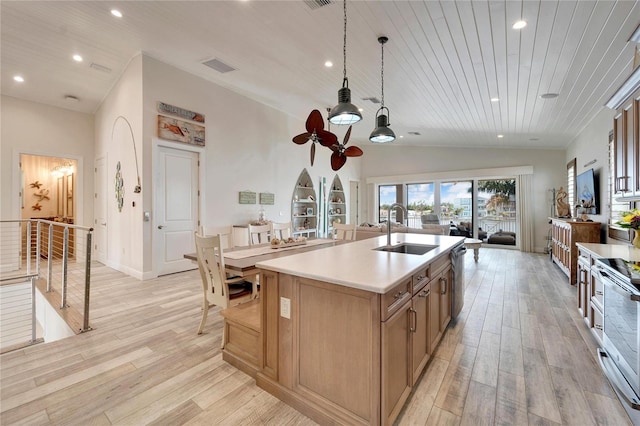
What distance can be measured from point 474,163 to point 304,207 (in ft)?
17.8

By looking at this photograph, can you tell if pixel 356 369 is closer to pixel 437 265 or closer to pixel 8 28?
pixel 437 265

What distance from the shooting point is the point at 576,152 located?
6047 millimetres

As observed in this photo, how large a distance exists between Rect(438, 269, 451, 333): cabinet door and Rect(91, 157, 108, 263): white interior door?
21.1 ft

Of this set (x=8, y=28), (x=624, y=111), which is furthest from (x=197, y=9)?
(x=624, y=111)

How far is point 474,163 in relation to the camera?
28.2ft

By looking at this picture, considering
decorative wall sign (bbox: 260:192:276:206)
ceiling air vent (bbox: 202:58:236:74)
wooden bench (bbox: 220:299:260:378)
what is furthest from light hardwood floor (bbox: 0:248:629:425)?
ceiling air vent (bbox: 202:58:236:74)

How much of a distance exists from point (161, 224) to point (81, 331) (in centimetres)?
230

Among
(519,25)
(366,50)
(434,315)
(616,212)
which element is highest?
(366,50)

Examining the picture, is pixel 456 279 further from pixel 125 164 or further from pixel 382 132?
pixel 125 164

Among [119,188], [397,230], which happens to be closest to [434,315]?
[397,230]

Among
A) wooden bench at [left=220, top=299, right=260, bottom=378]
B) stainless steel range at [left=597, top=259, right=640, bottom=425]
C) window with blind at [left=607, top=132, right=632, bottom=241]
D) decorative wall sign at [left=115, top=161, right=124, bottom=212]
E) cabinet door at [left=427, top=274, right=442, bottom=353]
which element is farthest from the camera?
decorative wall sign at [left=115, top=161, right=124, bottom=212]

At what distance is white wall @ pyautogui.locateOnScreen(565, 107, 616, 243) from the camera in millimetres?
4156

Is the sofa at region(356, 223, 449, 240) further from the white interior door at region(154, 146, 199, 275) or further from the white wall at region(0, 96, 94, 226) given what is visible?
the white wall at region(0, 96, 94, 226)

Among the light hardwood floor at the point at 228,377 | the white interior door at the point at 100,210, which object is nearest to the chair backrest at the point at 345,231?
the light hardwood floor at the point at 228,377
